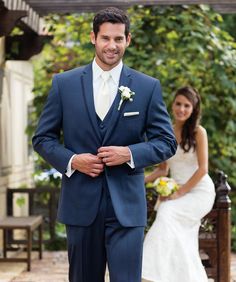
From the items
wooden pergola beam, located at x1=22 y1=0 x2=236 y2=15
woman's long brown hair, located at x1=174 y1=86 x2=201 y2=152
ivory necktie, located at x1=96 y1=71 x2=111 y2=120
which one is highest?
wooden pergola beam, located at x1=22 y1=0 x2=236 y2=15

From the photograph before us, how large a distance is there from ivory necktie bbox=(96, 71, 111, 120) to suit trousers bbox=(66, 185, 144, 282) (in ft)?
1.22

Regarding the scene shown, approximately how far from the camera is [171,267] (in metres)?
7.05

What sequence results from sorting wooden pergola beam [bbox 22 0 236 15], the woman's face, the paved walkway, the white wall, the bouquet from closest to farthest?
the bouquet < the woman's face < wooden pergola beam [bbox 22 0 236 15] < the paved walkway < the white wall

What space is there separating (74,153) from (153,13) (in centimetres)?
669

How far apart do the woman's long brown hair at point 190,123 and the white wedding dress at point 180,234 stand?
84 mm

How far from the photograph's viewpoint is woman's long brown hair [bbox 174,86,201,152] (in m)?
7.50

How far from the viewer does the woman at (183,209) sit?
7.03 metres

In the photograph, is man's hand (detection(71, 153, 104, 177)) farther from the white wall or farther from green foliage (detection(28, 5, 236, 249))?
green foliage (detection(28, 5, 236, 249))

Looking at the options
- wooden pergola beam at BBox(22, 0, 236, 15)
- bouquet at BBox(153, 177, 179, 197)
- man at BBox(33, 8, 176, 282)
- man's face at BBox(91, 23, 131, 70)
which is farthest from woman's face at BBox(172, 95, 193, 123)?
man's face at BBox(91, 23, 131, 70)

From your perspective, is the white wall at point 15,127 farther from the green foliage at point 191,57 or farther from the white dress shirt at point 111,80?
the white dress shirt at point 111,80

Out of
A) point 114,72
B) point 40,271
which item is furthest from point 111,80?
point 40,271

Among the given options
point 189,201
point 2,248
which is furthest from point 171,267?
point 2,248

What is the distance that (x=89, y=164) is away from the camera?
13.6ft

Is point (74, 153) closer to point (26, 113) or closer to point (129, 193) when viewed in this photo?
point (129, 193)
